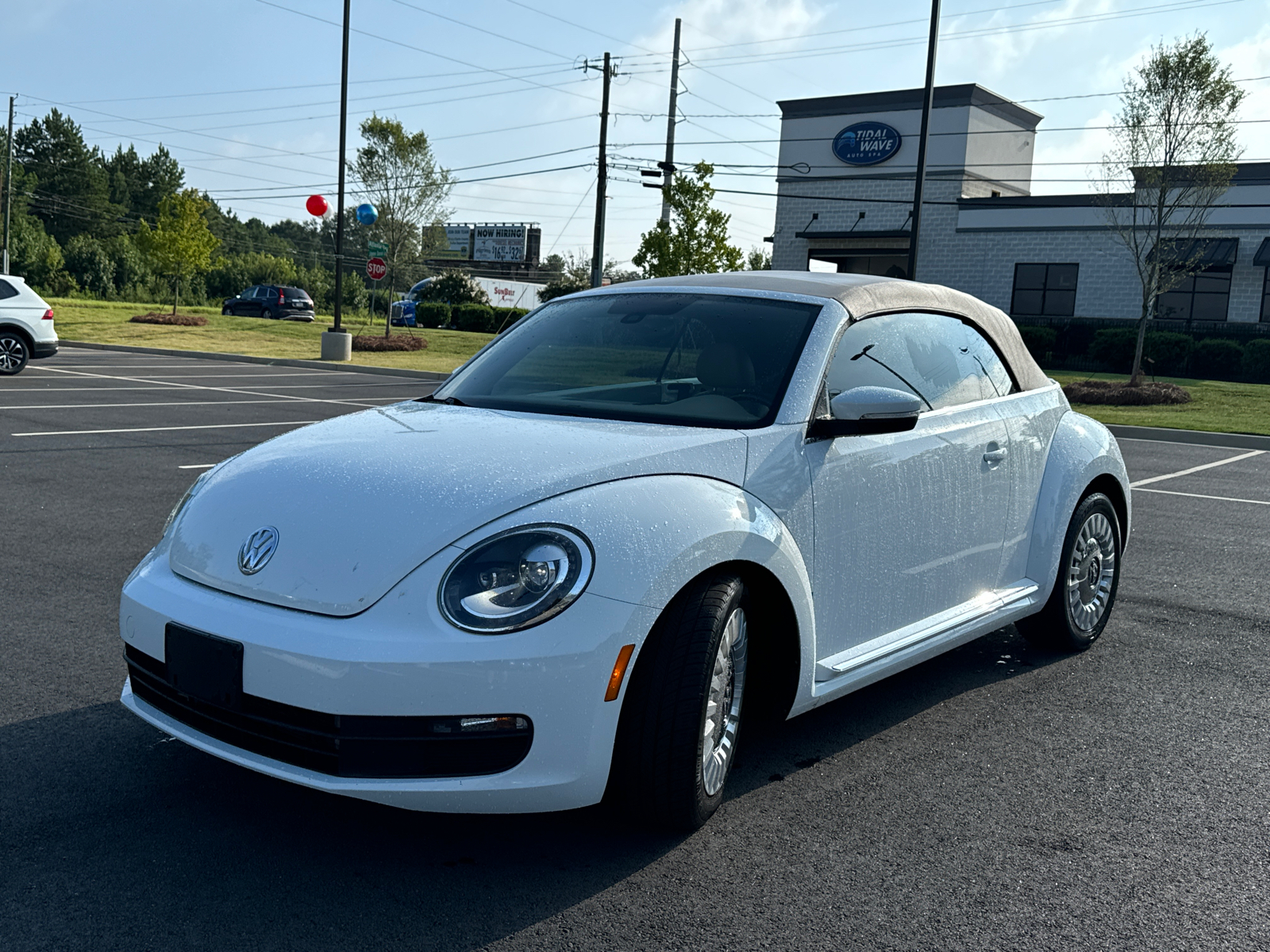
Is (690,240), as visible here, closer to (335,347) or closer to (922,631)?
(335,347)

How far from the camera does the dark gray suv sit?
54.2m

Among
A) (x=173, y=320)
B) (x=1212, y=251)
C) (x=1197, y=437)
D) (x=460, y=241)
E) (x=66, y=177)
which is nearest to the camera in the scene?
(x=1197, y=437)

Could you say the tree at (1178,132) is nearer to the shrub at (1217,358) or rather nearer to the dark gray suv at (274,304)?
the shrub at (1217,358)

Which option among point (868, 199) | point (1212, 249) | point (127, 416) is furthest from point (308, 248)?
point (127, 416)

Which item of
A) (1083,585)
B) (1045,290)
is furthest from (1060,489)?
(1045,290)

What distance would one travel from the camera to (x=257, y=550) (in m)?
3.00

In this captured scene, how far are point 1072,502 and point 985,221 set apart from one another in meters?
36.7

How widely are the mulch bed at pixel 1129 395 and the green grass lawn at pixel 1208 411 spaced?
10.1 inches

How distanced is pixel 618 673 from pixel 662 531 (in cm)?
38

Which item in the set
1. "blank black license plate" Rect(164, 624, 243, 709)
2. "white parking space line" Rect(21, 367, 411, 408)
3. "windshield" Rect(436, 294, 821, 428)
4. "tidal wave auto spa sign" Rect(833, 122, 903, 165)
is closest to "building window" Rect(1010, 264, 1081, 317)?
"tidal wave auto spa sign" Rect(833, 122, 903, 165)

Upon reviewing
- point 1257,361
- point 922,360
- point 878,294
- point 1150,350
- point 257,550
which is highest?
point 878,294

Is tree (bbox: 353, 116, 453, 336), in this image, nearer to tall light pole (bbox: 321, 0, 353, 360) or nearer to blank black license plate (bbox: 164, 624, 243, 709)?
tall light pole (bbox: 321, 0, 353, 360)

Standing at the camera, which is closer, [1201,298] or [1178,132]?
[1178,132]

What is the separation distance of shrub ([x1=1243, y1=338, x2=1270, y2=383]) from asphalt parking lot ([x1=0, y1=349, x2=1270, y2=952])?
27.2m
